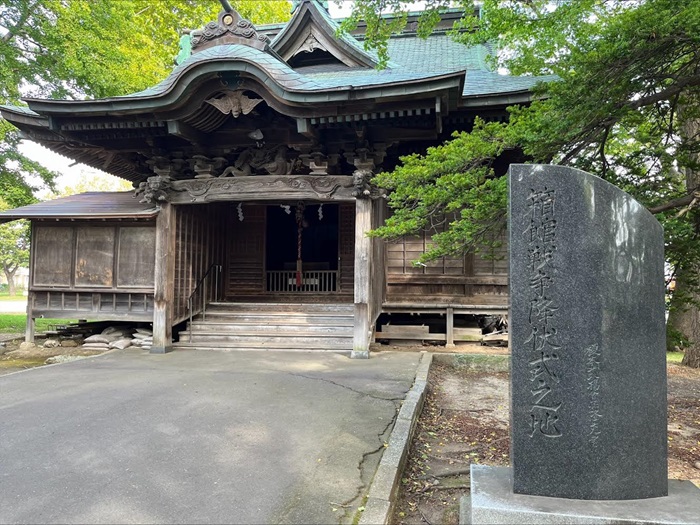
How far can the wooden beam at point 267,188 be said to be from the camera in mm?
7625

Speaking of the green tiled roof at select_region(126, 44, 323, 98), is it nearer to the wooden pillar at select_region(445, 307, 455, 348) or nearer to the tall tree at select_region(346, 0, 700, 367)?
the tall tree at select_region(346, 0, 700, 367)

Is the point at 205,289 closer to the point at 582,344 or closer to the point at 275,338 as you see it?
the point at 275,338

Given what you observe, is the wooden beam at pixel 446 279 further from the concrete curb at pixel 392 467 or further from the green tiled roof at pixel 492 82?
the concrete curb at pixel 392 467

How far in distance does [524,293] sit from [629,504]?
1.36 m

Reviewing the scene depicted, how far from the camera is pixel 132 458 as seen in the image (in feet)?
10.8

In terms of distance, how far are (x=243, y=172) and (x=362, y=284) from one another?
3.18 metres

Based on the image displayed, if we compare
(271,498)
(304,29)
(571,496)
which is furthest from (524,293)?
(304,29)

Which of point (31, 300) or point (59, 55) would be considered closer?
point (31, 300)

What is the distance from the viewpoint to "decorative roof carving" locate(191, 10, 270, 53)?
725 cm

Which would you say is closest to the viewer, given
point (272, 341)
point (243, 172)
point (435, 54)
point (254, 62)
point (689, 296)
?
point (254, 62)

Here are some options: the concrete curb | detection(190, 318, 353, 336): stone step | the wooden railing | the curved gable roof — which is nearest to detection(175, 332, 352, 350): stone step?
detection(190, 318, 353, 336): stone step

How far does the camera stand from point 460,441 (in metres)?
4.51

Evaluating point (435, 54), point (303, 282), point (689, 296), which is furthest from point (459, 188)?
point (435, 54)

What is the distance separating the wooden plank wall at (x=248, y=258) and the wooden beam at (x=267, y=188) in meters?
3.67
